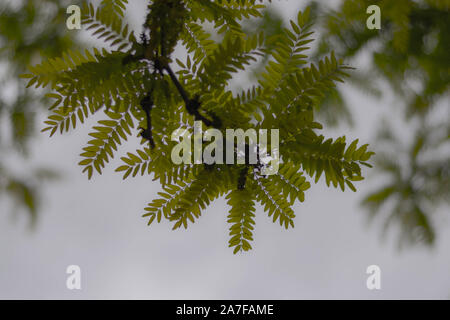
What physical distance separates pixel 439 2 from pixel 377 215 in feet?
4.86

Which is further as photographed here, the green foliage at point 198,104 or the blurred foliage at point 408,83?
the blurred foliage at point 408,83

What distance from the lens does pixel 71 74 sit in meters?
0.36

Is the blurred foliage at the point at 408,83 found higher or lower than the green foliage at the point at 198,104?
higher

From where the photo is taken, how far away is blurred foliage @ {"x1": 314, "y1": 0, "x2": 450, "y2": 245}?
4.39ft

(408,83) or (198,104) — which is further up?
(408,83)

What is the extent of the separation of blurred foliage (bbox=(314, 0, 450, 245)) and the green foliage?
61 cm

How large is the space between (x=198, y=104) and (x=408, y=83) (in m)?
1.79

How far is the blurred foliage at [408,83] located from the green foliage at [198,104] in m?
0.61

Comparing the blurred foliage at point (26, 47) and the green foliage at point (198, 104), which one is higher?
the blurred foliage at point (26, 47)

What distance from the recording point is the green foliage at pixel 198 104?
359mm

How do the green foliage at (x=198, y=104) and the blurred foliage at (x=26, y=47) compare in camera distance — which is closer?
the green foliage at (x=198, y=104)

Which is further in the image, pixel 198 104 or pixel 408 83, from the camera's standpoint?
pixel 408 83

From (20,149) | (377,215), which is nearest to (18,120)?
(20,149)

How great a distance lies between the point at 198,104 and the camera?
35 cm
